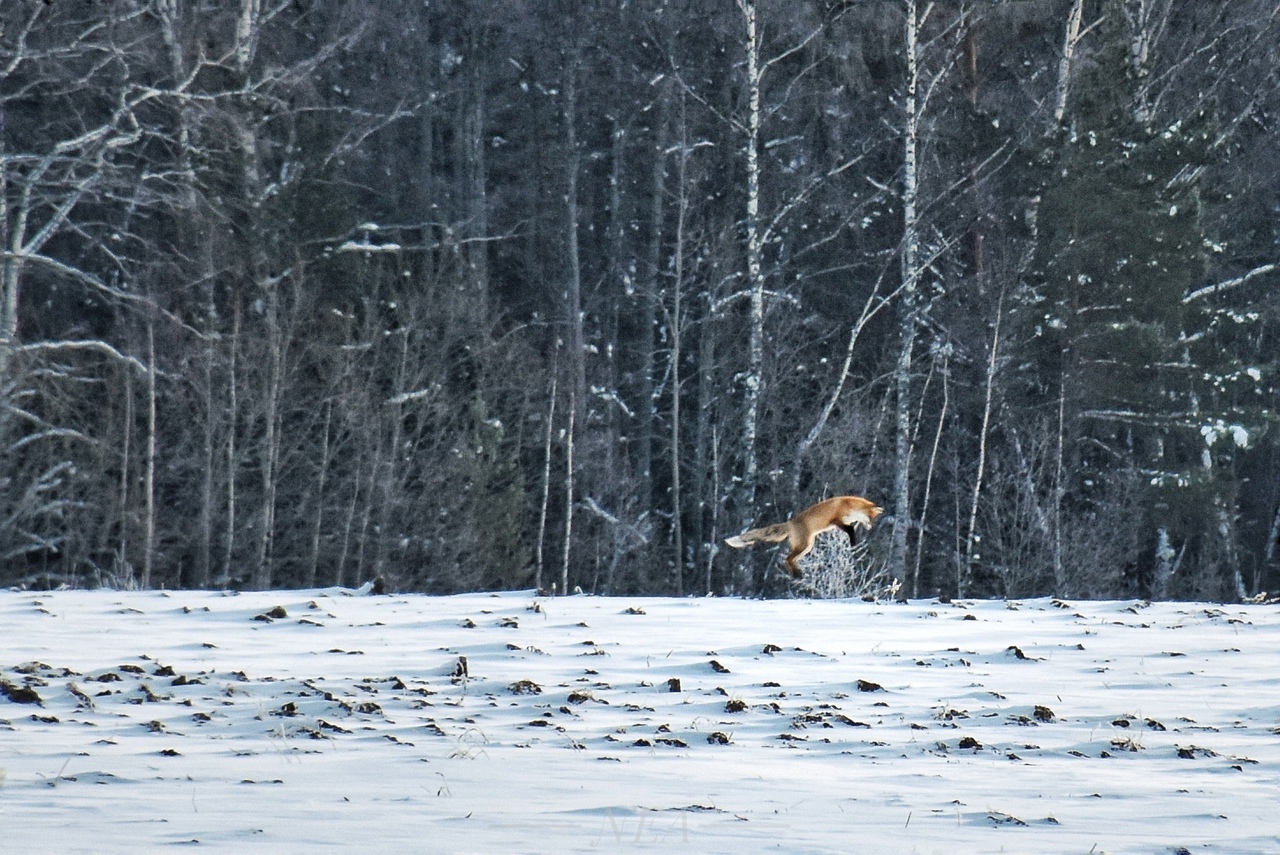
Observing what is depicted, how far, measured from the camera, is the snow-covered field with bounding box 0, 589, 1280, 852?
16.3 feet

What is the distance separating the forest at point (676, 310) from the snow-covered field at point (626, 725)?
555 inches

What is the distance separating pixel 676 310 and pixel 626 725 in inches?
847

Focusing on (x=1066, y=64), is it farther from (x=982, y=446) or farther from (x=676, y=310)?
(x=676, y=310)

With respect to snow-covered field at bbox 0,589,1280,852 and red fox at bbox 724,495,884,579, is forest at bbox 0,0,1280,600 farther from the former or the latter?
snow-covered field at bbox 0,589,1280,852

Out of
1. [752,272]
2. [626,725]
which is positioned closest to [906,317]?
[752,272]

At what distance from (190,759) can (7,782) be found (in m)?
0.73

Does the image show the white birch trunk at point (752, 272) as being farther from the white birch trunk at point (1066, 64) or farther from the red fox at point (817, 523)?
the red fox at point (817, 523)

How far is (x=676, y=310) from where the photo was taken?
28.2 metres

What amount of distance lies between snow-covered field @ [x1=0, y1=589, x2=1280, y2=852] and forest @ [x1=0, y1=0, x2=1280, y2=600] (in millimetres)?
14098

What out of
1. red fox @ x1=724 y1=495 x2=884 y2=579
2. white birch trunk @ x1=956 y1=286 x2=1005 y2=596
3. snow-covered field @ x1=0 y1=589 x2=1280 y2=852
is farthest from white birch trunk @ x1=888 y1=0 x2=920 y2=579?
red fox @ x1=724 y1=495 x2=884 y2=579

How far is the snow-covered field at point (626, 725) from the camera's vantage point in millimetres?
4980

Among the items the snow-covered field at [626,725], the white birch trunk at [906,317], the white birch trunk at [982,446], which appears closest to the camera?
the snow-covered field at [626,725]

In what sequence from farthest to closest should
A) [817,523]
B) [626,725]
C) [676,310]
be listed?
[676,310] < [817,523] < [626,725]

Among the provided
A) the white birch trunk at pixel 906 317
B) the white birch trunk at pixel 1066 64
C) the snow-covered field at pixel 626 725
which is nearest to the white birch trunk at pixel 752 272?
the white birch trunk at pixel 906 317
